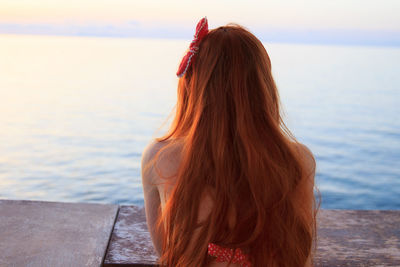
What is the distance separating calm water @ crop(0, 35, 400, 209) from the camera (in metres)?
5.91

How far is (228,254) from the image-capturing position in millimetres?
1239

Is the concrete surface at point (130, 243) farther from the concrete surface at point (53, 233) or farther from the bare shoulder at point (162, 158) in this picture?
the bare shoulder at point (162, 158)

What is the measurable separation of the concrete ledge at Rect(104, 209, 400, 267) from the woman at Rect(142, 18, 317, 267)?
0.44 m

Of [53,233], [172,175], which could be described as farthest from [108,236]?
[172,175]

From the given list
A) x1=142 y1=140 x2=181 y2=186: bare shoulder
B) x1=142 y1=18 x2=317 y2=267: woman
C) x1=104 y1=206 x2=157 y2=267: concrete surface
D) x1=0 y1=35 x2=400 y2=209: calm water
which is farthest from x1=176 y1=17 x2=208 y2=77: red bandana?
x1=0 y1=35 x2=400 y2=209: calm water

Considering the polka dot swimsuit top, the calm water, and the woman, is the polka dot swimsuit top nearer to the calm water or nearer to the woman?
the woman

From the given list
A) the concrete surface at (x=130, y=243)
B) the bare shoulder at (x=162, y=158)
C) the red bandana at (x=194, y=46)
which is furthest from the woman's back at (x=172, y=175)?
the concrete surface at (x=130, y=243)

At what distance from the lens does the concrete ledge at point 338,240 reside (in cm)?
167

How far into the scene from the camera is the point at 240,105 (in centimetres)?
120

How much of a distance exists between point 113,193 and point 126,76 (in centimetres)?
1016

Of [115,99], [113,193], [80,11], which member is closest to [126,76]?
[115,99]

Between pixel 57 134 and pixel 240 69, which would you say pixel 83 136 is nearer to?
pixel 57 134

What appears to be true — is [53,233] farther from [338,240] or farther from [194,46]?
[338,240]

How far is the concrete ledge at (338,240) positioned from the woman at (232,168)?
441 millimetres
